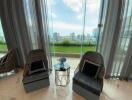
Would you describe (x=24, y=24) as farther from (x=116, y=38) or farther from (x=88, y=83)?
(x=116, y=38)

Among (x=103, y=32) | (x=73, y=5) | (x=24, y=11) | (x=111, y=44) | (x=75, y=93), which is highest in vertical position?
(x=73, y=5)

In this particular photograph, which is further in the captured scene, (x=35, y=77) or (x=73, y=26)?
(x=73, y=26)

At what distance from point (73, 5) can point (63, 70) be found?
1924 millimetres

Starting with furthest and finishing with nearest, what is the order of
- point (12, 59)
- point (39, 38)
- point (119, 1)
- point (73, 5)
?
point (73, 5) → point (12, 59) → point (39, 38) → point (119, 1)

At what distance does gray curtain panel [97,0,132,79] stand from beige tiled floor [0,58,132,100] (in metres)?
0.29

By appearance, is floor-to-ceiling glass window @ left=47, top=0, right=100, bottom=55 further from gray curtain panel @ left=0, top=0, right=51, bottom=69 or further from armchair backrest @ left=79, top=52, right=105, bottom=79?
armchair backrest @ left=79, top=52, right=105, bottom=79

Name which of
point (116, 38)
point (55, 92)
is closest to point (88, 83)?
point (55, 92)

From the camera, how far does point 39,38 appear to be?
3.26 m

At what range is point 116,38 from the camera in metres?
2.91

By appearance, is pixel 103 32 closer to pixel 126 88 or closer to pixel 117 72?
pixel 117 72

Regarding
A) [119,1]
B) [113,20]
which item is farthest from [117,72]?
[119,1]

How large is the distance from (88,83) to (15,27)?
2.19m

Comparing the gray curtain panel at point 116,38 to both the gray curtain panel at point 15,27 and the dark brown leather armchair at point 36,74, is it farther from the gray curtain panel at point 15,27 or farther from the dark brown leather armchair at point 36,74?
the gray curtain panel at point 15,27

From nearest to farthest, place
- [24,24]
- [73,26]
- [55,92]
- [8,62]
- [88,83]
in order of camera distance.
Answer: [88,83]
[55,92]
[24,24]
[8,62]
[73,26]
